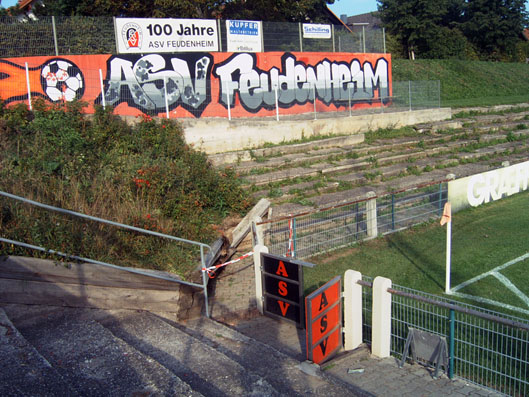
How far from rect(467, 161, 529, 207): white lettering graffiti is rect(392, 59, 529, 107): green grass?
18.6 m

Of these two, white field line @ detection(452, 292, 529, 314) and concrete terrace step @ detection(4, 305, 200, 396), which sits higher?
concrete terrace step @ detection(4, 305, 200, 396)

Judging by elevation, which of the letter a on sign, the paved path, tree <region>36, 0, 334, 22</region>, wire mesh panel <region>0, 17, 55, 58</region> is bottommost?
the paved path

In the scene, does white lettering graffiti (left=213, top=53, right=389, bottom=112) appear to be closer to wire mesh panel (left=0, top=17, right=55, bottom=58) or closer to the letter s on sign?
wire mesh panel (left=0, top=17, right=55, bottom=58)

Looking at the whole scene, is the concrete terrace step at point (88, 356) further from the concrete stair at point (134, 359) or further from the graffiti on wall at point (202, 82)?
the graffiti on wall at point (202, 82)

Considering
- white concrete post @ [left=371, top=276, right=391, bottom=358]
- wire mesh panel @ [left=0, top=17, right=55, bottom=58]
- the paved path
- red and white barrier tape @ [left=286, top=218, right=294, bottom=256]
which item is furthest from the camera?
wire mesh panel @ [left=0, top=17, right=55, bottom=58]

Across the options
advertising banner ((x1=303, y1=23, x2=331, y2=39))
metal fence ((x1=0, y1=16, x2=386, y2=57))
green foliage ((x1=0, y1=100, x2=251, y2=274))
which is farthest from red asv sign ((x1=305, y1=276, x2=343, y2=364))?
advertising banner ((x1=303, y1=23, x2=331, y2=39))

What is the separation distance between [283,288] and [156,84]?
35.9ft

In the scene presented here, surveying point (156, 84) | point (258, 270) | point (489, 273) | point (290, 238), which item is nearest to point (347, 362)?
point (258, 270)

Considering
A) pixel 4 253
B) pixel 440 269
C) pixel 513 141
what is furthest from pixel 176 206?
pixel 513 141

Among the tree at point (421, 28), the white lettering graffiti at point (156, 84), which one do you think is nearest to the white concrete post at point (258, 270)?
the white lettering graffiti at point (156, 84)

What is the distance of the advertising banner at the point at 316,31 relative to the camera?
21766 mm

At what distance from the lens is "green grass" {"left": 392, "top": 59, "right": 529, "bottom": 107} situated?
34.7 metres

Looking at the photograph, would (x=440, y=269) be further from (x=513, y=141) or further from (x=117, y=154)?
(x=513, y=141)

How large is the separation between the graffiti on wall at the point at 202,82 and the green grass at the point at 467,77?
12.0m
